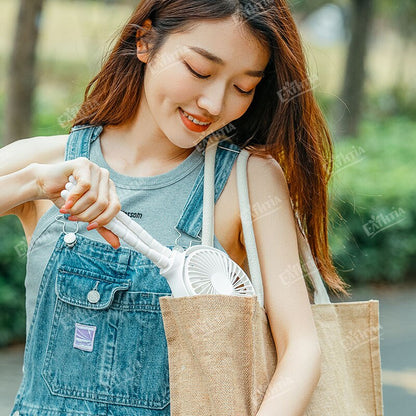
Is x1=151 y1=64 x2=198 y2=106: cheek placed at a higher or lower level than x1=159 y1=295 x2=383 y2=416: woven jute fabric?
higher

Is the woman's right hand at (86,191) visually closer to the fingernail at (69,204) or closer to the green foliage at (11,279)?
the fingernail at (69,204)

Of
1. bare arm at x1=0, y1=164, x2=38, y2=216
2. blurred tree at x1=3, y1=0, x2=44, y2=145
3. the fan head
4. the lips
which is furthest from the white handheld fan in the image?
blurred tree at x1=3, y1=0, x2=44, y2=145

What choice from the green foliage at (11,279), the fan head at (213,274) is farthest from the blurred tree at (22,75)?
the fan head at (213,274)

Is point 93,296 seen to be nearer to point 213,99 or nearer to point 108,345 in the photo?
point 108,345

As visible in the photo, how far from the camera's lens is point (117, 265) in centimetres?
173

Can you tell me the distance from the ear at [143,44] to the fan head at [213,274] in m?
0.53

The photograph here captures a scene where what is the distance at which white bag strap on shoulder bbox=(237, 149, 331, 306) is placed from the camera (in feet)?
5.56

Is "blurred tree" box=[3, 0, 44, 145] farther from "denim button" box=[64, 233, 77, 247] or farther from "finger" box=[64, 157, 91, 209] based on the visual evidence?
"finger" box=[64, 157, 91, 209]

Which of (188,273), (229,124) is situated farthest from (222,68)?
(188,273)

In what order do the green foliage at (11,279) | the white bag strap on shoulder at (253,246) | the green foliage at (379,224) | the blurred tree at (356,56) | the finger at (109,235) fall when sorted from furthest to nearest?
the blurred tree at (356,56) < the green foliage at (379,224) < the green foliage at (11,279) < the white bag strap on shoulder at (253,246) < the finger at (109,235)

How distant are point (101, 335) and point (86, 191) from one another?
42cm

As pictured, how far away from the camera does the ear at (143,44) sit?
1.88 metres

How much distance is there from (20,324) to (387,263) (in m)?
3.95

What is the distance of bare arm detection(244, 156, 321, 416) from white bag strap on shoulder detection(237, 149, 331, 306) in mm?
24
